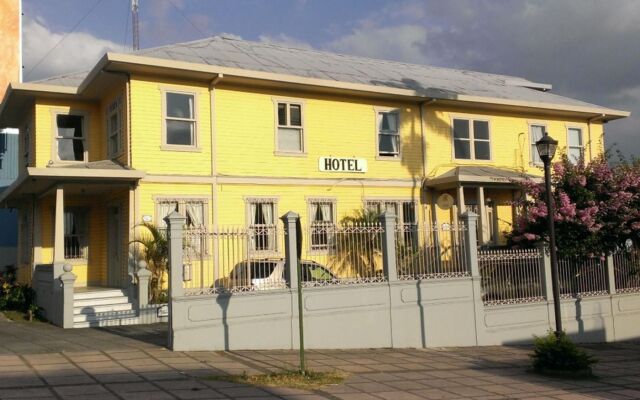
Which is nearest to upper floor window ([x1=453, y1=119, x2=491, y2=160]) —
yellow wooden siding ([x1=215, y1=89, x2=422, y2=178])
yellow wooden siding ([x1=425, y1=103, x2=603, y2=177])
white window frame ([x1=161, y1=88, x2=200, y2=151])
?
yellow wooden siding ([x1=425, y1=103, x2=603, y2=177])

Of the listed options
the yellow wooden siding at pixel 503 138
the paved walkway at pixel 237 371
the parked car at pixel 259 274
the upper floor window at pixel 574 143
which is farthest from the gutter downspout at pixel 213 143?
the upper floor window at pixel 574 143

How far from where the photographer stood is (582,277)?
16.6m

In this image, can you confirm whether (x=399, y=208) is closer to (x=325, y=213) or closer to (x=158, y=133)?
(x=325, y=213)

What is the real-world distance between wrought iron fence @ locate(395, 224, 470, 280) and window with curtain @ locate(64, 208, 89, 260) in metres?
9.74

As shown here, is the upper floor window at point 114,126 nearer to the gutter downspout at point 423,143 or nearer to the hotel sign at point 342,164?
the hotel sign at point 342,164

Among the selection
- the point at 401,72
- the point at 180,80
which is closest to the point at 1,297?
the point at 180,80

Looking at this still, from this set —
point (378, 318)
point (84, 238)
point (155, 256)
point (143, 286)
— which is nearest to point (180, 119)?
point (155, 256)

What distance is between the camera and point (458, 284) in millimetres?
14398

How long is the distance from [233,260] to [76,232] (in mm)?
8781

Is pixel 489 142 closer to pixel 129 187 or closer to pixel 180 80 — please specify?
pixel 180 80

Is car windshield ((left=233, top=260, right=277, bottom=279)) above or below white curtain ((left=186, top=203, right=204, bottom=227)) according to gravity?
below

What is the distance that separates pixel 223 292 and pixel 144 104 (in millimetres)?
7135

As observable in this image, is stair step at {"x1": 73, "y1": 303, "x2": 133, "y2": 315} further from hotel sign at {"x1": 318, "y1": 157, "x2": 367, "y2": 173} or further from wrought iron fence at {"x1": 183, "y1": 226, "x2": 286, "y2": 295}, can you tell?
hotel sign at {"x1": 318, "y1": 157, "x2": 367, "y2": 173}

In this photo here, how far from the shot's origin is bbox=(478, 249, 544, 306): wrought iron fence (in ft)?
49.5
